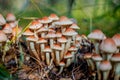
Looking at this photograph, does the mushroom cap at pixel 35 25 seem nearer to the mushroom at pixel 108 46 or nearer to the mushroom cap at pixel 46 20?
the mushroom cap at pixel 46 20

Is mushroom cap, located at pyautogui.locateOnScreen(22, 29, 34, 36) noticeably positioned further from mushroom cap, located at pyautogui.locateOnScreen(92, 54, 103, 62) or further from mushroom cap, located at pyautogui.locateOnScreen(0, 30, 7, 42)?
mushroom cap, located at pyautogui.locateOnScreen(92, 54, 103, 62)

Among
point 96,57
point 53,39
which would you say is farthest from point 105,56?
point 53,39

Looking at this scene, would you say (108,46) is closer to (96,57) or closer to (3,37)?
(96,57)

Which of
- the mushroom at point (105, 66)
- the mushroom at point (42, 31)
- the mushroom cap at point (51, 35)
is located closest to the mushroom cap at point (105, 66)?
the mushroom at point (105, 66)

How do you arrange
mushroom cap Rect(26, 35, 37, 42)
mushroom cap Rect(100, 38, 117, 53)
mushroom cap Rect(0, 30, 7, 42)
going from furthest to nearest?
mushroom cap Rect(26, 35, 37, 42)
mushroom cap Rect(0, 30, 7, 42)
mushroom cap Rect(100, 38, 117, 53)

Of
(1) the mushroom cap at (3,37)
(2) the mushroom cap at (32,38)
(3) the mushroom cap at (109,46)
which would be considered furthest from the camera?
(2) the mushroom cap at (32,38)

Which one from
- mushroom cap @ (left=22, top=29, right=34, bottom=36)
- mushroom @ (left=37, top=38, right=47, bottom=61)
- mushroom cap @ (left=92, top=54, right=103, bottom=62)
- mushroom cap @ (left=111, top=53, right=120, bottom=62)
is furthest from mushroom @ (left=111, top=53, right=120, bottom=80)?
mushroom cap @ (left=22, top=29, right=34, bottom=36)
